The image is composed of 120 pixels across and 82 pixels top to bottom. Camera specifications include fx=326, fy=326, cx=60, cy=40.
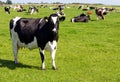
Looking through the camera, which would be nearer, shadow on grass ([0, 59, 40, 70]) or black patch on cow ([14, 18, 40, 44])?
black patch on cow ([14, 18, 40, 44])

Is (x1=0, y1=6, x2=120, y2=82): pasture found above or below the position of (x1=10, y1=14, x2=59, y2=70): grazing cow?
below

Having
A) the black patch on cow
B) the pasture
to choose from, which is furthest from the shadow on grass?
the black patch on cow

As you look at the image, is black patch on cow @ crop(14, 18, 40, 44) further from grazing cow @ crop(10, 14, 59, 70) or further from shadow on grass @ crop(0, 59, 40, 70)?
shadow on grass @ crop(0, 59, 40, 70)

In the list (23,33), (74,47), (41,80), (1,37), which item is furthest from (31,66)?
(1,37)

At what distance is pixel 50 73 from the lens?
37.7 ft

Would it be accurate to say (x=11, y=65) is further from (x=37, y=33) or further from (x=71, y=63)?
(x=71, y=63)

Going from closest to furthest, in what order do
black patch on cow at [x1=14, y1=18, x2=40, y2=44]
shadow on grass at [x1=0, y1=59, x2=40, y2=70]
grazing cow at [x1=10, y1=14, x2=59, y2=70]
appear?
grazing cow at [x1=10, y1=14, x2=59, y2=70] < black patch on cow at [x1=14, y1=18, x2=40, y2=44] < shadow on grass at [x1=0, y1=59, x2=40, y2=70]

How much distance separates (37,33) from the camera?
39.1ft

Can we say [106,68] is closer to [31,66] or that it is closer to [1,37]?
[31,66]

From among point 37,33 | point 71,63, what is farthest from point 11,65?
point 71,63

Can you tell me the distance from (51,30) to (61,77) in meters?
1.71

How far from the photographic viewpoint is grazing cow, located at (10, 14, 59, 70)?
11570 mm

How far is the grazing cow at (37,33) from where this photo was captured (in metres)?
11.6

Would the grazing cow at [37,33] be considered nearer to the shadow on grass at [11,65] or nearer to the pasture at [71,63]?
the shadow on grass at [11,65]
